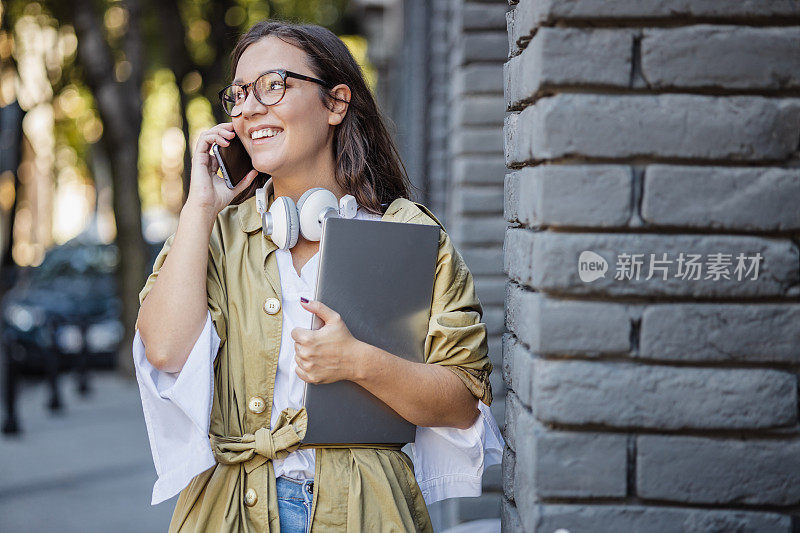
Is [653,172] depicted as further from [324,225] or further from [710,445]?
[324,225]

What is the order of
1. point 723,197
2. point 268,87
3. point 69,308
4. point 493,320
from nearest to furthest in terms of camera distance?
point 723,197
point 268,87
point 493,320
point 69,308

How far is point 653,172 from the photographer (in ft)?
5.82

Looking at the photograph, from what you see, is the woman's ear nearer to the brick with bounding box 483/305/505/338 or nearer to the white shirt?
the white shirt

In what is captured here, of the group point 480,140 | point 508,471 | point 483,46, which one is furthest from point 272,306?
point 483,46

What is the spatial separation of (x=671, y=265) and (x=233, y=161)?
134cm

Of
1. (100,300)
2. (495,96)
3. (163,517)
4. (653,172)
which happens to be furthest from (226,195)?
(100,300)

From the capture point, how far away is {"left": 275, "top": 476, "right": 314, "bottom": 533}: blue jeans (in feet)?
7.40

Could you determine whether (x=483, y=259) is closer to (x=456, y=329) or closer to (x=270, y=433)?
(x=456, y=329)

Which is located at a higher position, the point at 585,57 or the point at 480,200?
the point at 585,57

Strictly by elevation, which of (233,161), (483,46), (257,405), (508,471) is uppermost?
(483,46)

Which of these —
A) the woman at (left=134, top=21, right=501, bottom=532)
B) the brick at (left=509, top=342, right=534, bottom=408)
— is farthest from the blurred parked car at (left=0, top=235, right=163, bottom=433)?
the brick at (left=509, top=342, right=534, bottom=408)

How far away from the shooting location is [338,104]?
8.58ft

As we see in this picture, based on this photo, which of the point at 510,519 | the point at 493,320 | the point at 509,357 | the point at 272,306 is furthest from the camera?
the point at 493,320

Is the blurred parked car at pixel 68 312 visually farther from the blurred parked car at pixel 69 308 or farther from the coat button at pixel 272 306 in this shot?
the coat button at pixel 272 306
